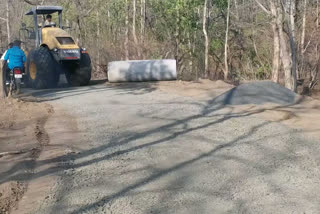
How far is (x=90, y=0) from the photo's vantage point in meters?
32.5

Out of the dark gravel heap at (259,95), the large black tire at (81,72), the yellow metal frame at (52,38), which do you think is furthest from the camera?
the large black tire at (81,72)

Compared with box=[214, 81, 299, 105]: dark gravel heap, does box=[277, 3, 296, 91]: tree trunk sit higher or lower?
higher

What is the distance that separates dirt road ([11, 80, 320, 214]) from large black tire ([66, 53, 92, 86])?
19.2 ft

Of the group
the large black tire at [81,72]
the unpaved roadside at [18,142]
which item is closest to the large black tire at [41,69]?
the large black tire at [81,72]

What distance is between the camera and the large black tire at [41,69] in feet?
51.1

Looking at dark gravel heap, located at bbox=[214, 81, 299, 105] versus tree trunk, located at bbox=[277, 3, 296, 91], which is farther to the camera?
tree trunk, located at bbox=[277, 3, 296, 91]

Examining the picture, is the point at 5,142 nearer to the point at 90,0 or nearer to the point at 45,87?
the point at 45,87

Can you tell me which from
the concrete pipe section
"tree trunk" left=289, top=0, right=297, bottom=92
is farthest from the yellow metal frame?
"tree trunk" left=289, top=0, right=297, bottom=92

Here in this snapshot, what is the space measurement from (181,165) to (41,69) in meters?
10.1

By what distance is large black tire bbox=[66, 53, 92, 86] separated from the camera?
1664 centimetres

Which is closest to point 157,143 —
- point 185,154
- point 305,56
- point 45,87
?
point 185,154

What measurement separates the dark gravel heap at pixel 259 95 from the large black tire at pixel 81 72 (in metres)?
6.11

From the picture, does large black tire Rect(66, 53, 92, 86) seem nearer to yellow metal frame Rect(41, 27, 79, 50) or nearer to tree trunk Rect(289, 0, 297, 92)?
yellow metal frame Rect(41, 27, 79, 50)

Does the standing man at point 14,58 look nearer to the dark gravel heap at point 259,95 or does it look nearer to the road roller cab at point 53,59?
the road roller cab at point 53,59
